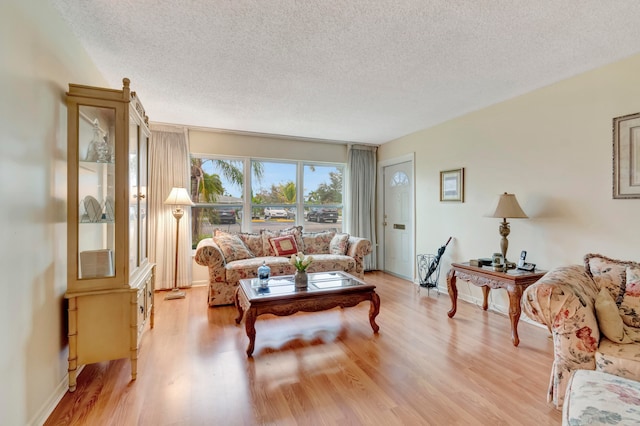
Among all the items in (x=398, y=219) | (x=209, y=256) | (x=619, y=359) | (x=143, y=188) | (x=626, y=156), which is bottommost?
(x=619, y=359)

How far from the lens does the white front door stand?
4895 millimetres

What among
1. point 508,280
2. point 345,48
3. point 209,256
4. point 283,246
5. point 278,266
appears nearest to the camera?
point 345,48

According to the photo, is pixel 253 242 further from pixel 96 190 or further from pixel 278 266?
pixel 96 190

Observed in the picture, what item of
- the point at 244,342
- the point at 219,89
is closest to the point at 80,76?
the point at 219,89

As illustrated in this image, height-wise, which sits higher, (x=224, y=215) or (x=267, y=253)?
(x=224, y=215)

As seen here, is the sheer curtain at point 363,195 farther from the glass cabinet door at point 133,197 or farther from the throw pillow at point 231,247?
the glass cabinet door at point 133,197

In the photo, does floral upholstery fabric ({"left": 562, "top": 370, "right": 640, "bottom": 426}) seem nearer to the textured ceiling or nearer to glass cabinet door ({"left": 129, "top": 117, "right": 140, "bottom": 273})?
the textured ceiling

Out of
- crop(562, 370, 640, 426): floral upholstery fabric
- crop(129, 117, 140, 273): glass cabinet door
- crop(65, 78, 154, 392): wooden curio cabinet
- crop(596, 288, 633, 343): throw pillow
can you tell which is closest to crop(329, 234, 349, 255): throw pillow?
crop(129, 117, 140, 273): glass cabinet door

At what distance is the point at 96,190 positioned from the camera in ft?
6.72

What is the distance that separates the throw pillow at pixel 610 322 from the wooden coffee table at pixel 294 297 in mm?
1568

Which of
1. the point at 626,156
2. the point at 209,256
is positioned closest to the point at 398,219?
the point at 626,156

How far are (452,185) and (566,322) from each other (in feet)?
8.33

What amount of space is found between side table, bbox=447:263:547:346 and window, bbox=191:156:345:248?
8.83 feet

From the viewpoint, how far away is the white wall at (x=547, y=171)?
97.6 inches
